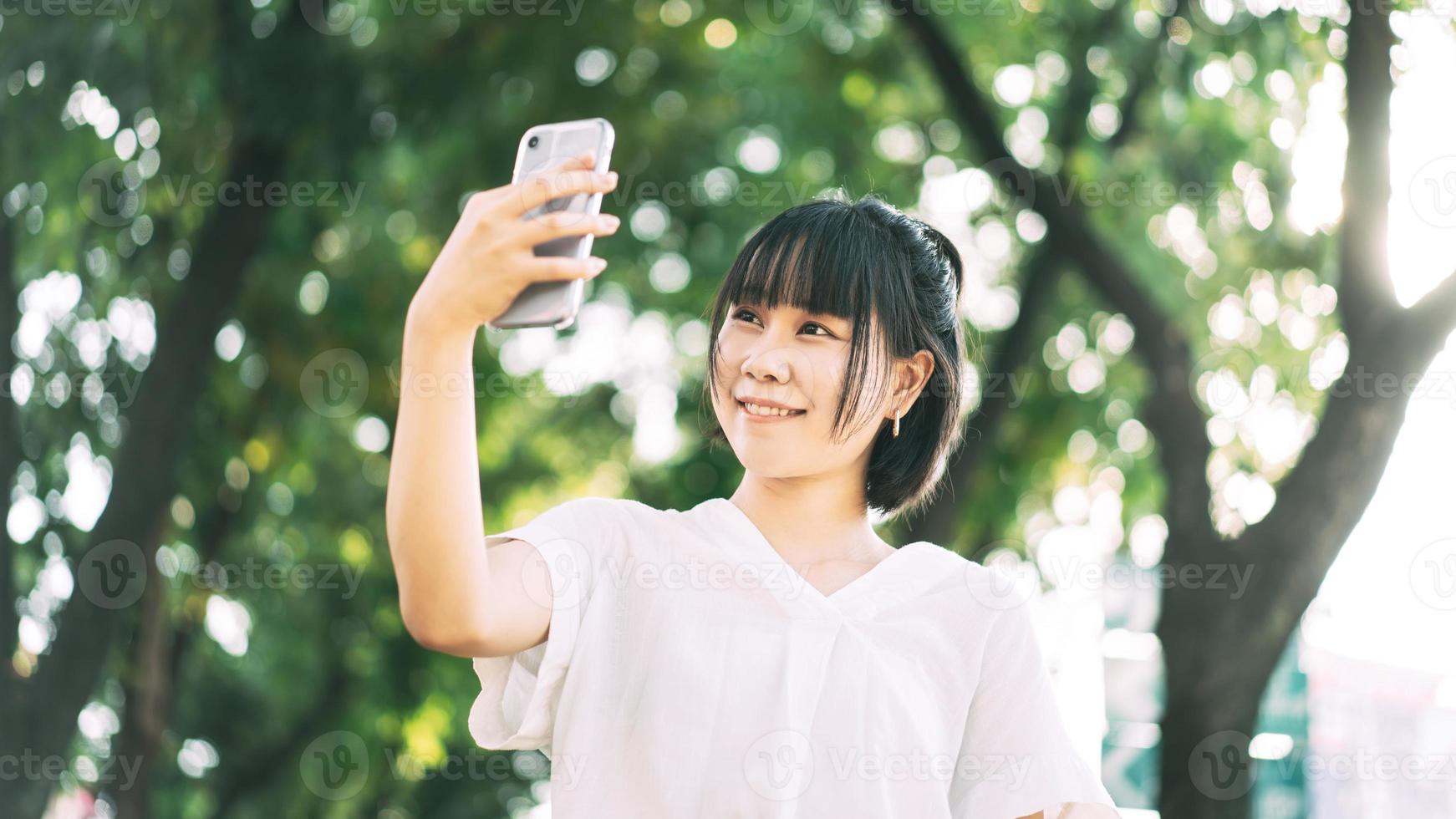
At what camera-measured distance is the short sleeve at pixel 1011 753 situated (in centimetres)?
226

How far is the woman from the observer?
2.05m

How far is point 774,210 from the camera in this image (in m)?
8.65

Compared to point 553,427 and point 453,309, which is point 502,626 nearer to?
point 453,309

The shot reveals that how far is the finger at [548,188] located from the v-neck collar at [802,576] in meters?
0.69

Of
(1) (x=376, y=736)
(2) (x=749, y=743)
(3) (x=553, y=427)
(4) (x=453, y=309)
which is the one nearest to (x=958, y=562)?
(2) (x=749, y=743)

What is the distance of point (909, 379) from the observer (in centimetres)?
241
